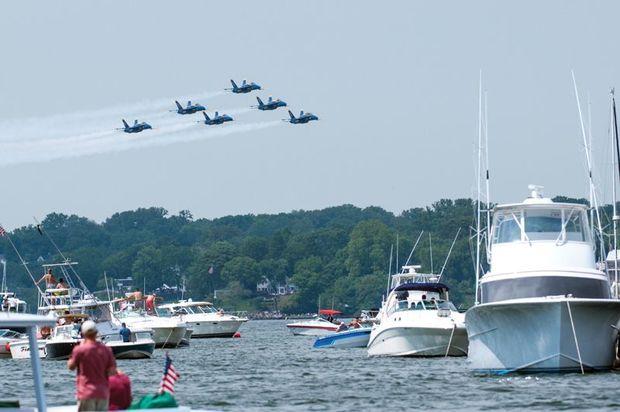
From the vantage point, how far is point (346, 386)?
53469 mm

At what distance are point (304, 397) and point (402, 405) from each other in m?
4.64

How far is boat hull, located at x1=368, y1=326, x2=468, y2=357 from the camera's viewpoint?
71062 millimetres

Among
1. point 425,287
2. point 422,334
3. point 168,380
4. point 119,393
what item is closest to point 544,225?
point 422,334

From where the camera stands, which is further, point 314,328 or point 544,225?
point 314,328

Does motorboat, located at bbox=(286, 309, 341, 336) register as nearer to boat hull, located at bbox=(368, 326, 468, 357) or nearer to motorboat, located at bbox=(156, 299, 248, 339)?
motorboat, located at bbox=(156, 299, 248, 339)

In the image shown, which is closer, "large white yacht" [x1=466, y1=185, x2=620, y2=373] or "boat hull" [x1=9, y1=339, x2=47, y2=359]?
"large white yacht" [x1=466, y1=185, x2=620, y2=373]

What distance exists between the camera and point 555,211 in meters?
54.9

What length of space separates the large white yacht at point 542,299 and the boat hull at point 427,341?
51.1 feet

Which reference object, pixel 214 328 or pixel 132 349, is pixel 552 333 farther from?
pixel 214 328

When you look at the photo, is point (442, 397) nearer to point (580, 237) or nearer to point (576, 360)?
point (576, 360)

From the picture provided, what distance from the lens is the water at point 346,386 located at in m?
44.2

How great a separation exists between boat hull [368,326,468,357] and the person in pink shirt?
43.8 m

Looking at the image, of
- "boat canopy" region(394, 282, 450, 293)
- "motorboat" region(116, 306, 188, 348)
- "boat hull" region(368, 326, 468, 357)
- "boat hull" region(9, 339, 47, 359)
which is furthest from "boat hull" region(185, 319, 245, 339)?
"boat hull" region(368, 326, 468, 357)

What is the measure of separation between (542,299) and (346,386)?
7.40m
